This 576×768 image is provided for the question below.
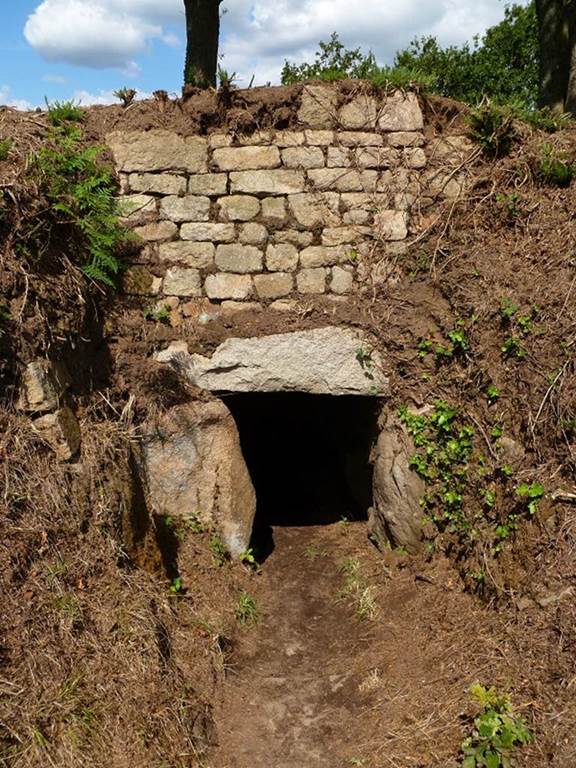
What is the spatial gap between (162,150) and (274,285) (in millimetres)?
1371

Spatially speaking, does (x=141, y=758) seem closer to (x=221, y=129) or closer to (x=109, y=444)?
(x=109, y=444)

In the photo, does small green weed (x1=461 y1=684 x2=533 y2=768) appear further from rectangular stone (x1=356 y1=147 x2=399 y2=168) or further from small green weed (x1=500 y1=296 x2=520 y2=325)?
rectangular stone (x1=356 y1=147 x2=399 y2=168)

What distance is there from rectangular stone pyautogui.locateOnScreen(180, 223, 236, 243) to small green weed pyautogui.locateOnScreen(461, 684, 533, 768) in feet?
11.8

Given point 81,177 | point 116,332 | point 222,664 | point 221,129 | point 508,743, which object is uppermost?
point 221,129

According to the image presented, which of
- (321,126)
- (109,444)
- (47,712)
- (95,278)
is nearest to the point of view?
(47,712)

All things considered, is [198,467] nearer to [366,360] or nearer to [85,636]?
[366,360]

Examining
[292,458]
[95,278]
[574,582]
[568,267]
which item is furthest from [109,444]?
[292,458]

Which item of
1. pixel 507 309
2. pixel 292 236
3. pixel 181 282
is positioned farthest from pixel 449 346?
pixel 181 282

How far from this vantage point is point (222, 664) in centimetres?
468

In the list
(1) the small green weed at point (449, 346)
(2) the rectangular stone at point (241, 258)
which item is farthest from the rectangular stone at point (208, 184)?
(1) the small green weed at point (449, 346)

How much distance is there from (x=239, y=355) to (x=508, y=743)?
317cm

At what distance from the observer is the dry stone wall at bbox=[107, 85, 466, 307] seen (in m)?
5.38

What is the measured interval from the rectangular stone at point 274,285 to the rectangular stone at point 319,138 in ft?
3.41

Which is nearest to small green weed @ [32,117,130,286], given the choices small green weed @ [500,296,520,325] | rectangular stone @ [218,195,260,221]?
rectangular stone @ [218,195,260,221]
